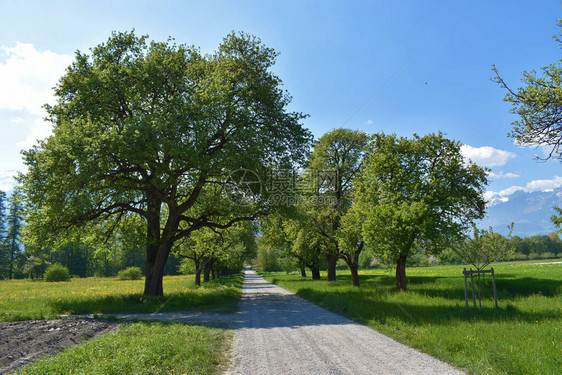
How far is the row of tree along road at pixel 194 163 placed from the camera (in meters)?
17.1

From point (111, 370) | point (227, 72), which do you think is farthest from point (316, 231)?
point (111, 370)

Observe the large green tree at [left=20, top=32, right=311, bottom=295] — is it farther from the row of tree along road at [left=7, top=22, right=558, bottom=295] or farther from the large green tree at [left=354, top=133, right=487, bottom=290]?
the large green tree at [left=354, top=133, right=487, bottom=290]

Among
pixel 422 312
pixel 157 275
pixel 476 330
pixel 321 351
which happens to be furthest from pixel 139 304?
pixel 476 330

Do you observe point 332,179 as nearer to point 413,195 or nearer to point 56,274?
point 413,195

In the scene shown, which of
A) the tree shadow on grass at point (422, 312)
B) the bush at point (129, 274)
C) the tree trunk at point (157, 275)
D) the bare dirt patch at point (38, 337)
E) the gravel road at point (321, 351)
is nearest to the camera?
the gravel road at point (321, 351)

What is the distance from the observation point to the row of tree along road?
1711 centimetres

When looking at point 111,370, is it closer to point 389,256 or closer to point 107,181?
point 107,181

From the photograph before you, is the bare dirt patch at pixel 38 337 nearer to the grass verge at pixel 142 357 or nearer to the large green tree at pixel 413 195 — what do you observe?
the grass verge at pixel 142 357

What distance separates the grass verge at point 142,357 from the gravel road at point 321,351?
68 centimetres

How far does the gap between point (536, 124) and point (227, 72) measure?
15.9 metres

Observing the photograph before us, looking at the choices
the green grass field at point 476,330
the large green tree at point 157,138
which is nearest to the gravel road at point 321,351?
the green grass field at point 476,330

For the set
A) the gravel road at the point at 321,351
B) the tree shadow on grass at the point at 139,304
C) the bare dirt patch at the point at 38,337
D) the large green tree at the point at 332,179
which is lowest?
the tree shadow on grass at the point at 139,304

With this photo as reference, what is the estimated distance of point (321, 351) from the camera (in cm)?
868

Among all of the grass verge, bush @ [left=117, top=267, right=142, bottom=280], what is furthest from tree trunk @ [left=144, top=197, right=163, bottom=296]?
bush @ [left=117, top=267, right=142, bottom=280]
